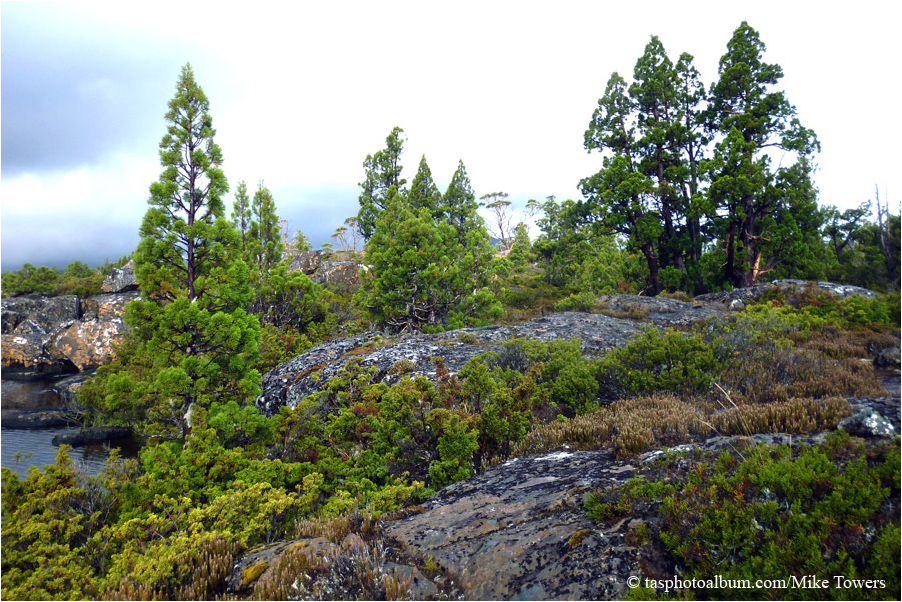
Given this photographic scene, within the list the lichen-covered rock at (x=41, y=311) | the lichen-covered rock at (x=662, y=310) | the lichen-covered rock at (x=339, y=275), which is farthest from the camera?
the lichen-covered rock at (x=339, y=275)

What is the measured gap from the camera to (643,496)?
357 centimetres

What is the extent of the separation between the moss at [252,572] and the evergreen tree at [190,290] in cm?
671

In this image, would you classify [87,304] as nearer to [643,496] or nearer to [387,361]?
[387,361]

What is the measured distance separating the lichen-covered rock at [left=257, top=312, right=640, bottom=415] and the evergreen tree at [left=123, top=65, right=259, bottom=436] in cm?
129

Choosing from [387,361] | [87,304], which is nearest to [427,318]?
[387,361]

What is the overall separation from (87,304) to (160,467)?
1213 inches

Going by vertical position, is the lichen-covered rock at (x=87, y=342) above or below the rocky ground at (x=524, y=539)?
above

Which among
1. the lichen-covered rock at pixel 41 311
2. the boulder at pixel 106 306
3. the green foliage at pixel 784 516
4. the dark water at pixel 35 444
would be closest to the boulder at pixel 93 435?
the dark water at pixel 35 444

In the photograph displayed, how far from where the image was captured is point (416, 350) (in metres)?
10.9

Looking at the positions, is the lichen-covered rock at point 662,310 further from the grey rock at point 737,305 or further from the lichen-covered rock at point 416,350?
the lichen-covered rock at point 416,350

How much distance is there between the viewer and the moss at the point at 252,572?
3439 millimetres

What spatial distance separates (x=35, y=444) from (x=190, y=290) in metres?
11.6

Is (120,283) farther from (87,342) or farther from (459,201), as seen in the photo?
(459,201)

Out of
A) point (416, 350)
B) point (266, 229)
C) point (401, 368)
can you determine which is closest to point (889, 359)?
point (401, 368)
